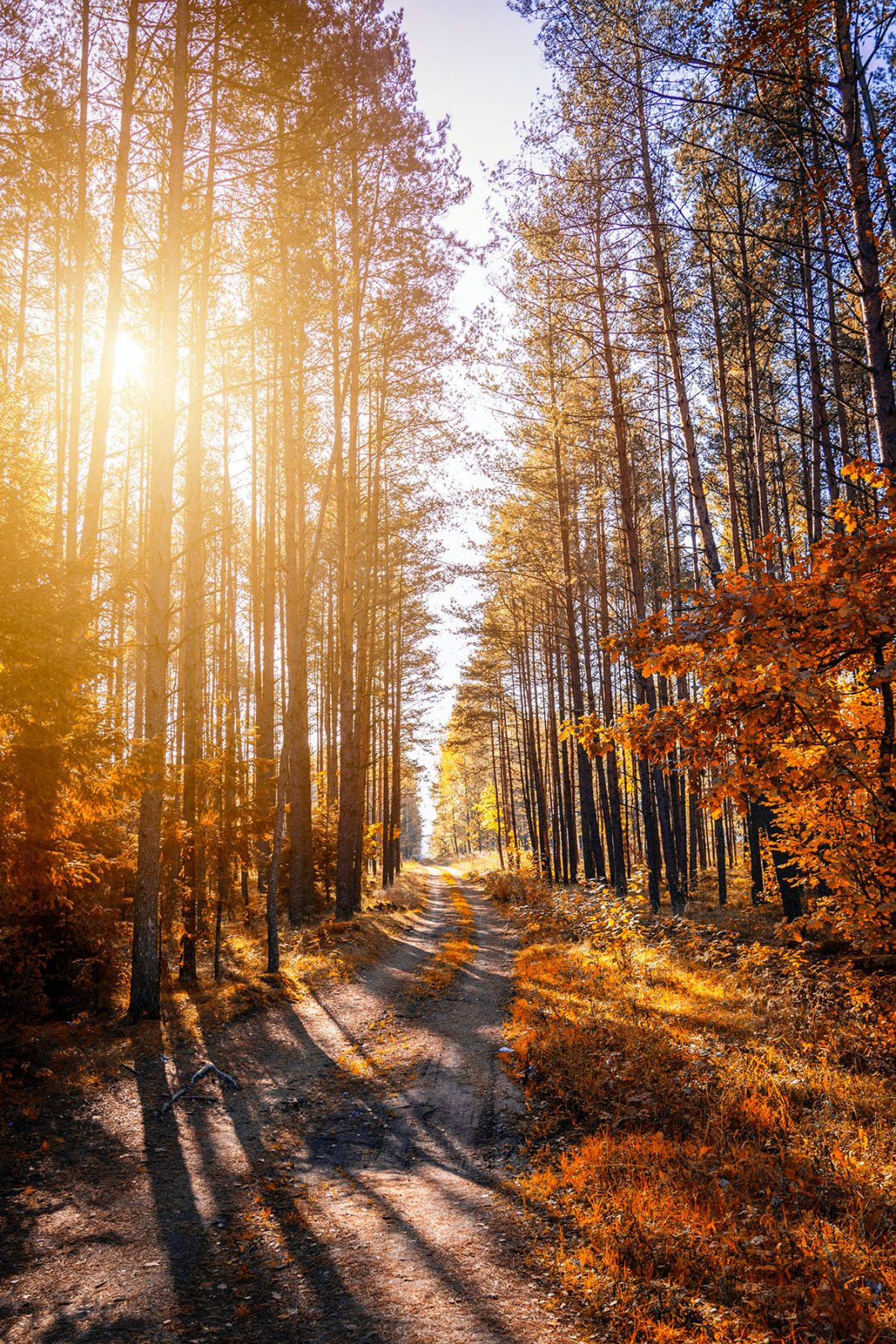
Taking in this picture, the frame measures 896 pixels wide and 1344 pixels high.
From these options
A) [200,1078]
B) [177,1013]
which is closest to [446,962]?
[177,1013]

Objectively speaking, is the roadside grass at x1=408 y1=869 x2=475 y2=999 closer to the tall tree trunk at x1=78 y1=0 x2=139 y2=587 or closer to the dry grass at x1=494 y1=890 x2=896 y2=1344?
the dry grass at x1=494 y1=890 x2=896 y2=1344

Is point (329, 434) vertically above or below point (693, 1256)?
above

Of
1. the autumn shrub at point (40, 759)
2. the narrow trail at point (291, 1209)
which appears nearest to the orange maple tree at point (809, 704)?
the narrow trail at point (291, 1209)

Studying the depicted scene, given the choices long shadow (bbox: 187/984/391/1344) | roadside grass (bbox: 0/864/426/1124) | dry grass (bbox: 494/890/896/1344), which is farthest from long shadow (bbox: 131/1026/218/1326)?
dry grass (bbox: 494/890/896/1344)

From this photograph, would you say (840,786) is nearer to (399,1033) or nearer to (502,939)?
(399,1033)

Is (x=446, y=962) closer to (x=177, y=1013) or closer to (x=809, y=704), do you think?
(x=177, y=1013)

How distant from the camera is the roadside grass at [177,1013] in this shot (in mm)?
6977

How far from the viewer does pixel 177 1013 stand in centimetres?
954

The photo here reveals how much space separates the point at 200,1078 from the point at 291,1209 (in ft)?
10.0

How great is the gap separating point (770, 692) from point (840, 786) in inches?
33.8

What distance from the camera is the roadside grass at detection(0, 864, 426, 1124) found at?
275 inches

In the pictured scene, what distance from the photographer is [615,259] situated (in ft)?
43.8

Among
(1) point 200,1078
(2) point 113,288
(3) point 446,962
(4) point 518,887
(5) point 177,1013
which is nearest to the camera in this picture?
(1) point 200,1078

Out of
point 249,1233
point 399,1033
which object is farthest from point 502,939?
point 249,1233
